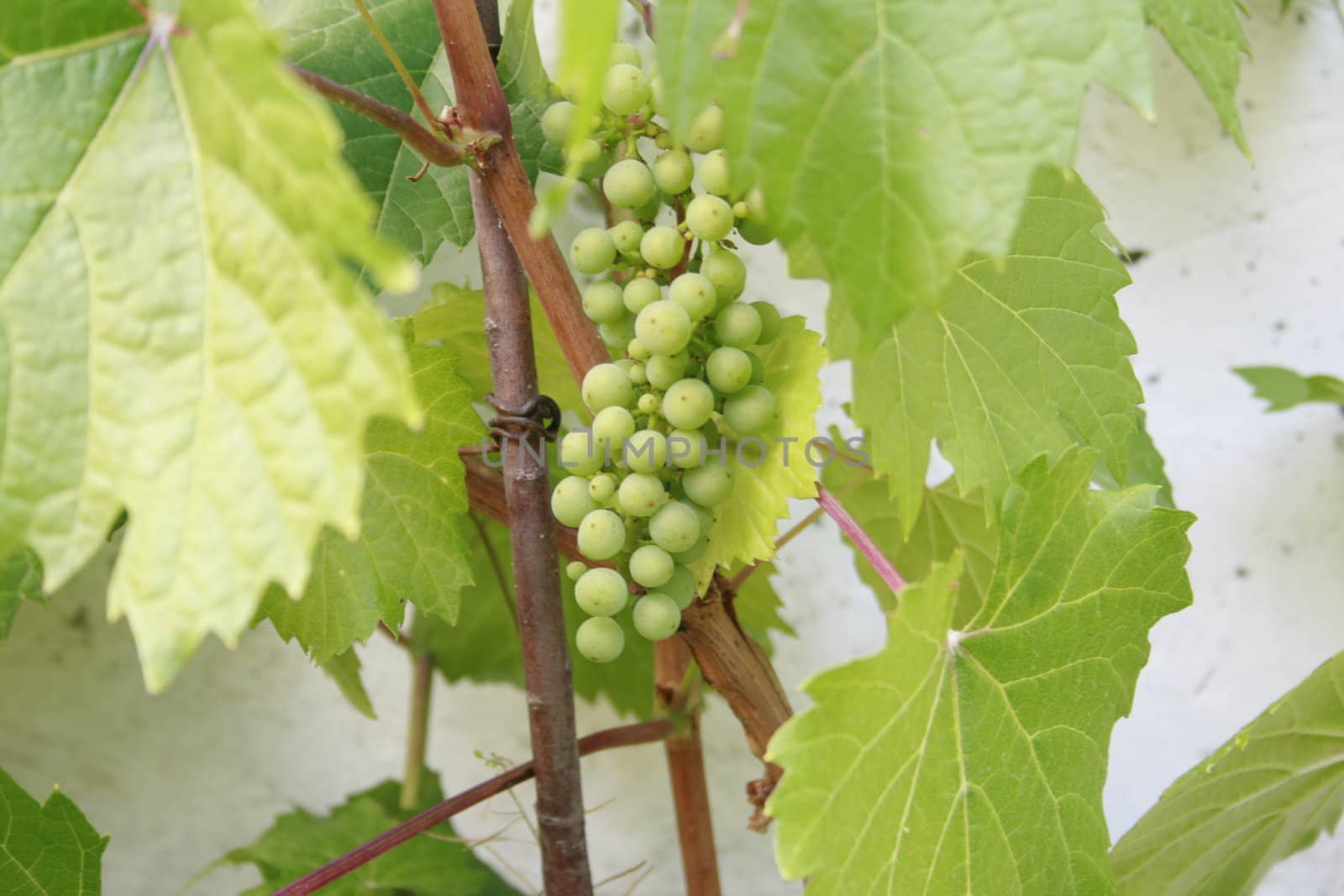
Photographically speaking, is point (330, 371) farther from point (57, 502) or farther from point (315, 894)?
point (315, 894)

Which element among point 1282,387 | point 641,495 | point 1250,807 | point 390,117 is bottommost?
point 1250,807

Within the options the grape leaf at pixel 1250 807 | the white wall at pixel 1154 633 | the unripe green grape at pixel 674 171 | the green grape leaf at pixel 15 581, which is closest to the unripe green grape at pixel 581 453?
the unripe green grape at pixel 674 171

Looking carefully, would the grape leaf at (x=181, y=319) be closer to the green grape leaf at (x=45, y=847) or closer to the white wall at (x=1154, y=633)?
the green grape leaf at (x=45, y=847)

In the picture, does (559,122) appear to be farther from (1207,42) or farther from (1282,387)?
(1282,387)

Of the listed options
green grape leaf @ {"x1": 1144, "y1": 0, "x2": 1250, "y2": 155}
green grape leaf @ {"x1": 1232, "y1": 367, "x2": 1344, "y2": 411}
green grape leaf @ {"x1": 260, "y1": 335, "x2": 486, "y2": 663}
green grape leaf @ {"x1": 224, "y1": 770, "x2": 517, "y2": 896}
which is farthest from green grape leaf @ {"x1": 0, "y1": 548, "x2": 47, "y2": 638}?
green grape leaf @ {"x1": 1232, "y1": 367, "x2": 1344, "y2": 411}

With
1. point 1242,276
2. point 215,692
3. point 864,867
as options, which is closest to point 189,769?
point 215,692

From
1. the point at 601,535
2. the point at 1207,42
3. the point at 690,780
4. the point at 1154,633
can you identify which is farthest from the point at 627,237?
the point at 1154,633
